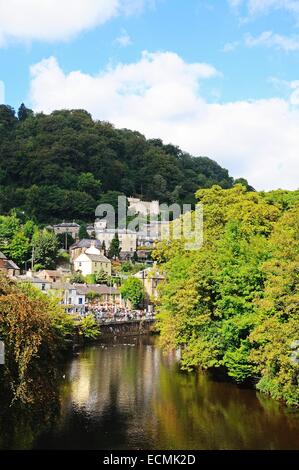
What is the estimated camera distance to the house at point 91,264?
7825cm

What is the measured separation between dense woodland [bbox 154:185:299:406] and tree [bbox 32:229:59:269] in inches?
1617

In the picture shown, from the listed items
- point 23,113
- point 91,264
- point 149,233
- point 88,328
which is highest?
point 23,113

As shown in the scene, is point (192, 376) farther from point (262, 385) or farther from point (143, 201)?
point (143, 201)

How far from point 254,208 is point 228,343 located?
11.1 metres

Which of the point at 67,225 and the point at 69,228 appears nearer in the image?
the point at 67,225

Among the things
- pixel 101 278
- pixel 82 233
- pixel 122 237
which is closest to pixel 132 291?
pixel 101 278

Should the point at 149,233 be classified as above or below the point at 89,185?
below

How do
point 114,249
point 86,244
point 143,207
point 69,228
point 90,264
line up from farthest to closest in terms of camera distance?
point 143,207 < point 69,228 < point 114,249 < point 86,244 < point 90,264

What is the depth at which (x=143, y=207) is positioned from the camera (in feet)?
388

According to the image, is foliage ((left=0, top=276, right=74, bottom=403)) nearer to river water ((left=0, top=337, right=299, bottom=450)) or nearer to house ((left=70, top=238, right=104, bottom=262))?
river water ((left=0, top=337, right=299, bottom=450))

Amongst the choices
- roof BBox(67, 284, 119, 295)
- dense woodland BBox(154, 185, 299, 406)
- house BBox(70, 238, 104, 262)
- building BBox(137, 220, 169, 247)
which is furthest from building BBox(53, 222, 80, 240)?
dense woodland BBox(154, 185, 299, 406)

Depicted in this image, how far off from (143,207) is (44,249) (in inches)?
1739

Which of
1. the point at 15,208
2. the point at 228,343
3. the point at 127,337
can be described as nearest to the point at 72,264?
the point at 15,208

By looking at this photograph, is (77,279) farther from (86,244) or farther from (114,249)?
(114,249)
